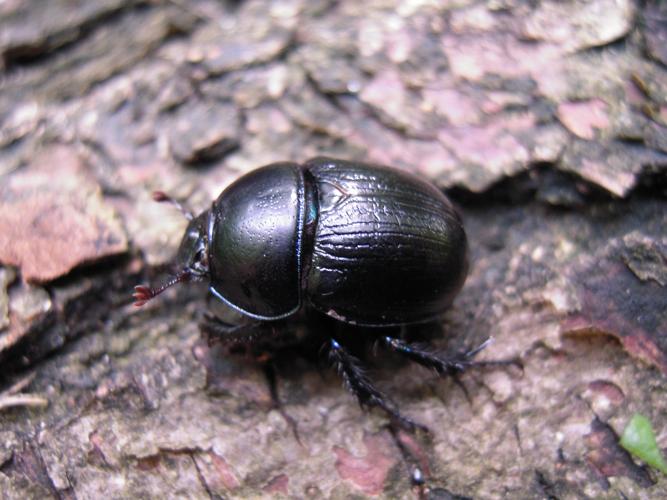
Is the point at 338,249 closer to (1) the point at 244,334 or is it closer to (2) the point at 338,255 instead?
(2) the point at 338,255

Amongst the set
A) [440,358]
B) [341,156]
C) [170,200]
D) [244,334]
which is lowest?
[440,358]

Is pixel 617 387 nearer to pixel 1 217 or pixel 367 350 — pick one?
pixel 367 350

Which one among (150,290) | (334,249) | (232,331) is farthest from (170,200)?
(334,249)

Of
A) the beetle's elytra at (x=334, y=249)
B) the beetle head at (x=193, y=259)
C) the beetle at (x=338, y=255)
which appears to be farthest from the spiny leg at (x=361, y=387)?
the beetle head at (x=193, y=259)

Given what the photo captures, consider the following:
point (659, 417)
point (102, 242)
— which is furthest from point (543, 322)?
point (102, 242)

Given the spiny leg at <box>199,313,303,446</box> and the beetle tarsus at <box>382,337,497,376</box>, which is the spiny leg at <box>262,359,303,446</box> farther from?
the beetle tarsus at <box>382,337,497,376</box>

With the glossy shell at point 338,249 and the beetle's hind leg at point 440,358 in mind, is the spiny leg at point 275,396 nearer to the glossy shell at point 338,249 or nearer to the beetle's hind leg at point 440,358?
the glossy shell at point 338,249
